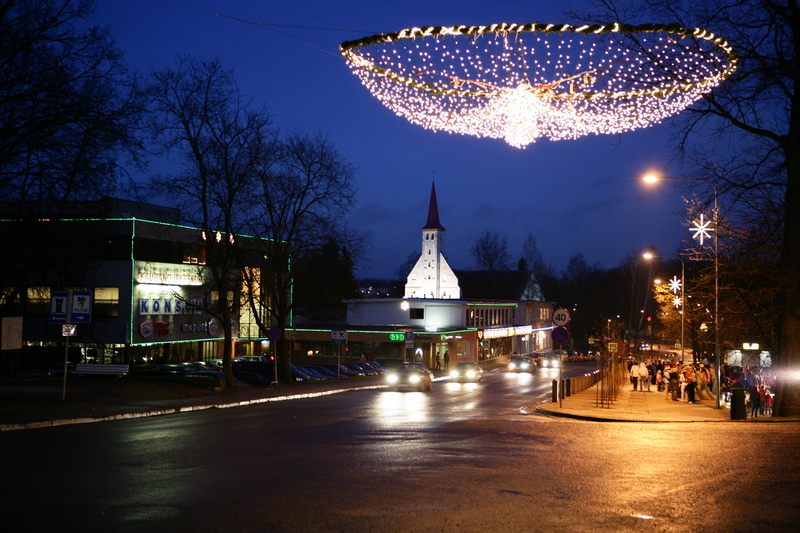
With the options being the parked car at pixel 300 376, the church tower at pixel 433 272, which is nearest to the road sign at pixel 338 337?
the parked car at pixel 300 376

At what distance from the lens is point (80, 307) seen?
20.7 metres

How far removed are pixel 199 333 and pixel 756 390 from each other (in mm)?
38664

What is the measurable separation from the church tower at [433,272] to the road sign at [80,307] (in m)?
81.0

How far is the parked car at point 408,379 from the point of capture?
34.4 metres

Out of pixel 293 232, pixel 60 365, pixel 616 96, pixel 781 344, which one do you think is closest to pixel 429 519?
pixel 616 96

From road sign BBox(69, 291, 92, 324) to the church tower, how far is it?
81.0 m

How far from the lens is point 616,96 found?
481 inches

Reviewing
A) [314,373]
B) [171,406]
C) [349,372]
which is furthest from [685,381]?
[349,372]

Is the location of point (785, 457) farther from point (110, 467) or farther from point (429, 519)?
point (110, 467)

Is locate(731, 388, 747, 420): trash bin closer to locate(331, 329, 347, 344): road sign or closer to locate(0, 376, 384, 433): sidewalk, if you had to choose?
locate(0, 376, 384, 433): sidewalk

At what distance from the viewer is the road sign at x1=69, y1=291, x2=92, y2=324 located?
67.2 ft

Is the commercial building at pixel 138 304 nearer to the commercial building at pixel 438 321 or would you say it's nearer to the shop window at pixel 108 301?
the shop window at pixel 108 301

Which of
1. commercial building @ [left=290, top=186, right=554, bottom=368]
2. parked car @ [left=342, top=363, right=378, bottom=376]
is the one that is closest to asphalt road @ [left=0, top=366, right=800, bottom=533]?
commercial building @ [left=290, top=186, right=554, bottom=368]

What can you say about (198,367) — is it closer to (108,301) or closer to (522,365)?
(108,301)
